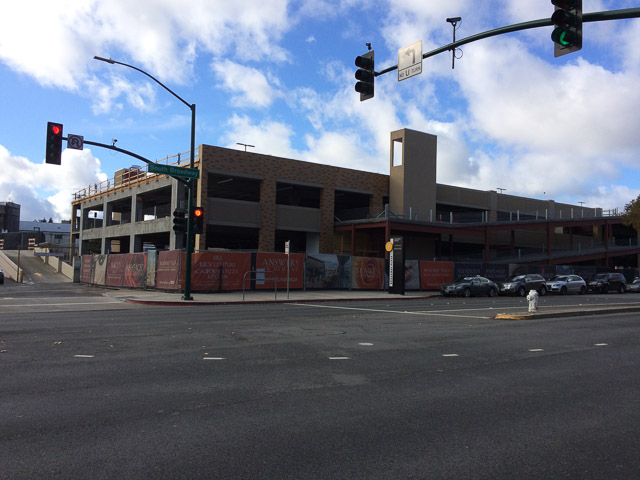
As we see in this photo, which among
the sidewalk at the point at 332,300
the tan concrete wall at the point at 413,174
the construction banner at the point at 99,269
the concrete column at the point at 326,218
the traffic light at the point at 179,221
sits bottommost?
the sidewalk at the point at 332,300

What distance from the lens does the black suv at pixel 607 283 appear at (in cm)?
3981

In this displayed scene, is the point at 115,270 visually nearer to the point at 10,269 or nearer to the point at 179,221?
the point at 179,221

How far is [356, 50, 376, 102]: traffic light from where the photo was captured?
11422 millimetres

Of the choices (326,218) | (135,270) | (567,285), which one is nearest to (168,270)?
(135,270)

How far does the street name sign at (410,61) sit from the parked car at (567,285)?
2965 centimetres

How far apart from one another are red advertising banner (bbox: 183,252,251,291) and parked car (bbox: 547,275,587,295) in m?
22.2

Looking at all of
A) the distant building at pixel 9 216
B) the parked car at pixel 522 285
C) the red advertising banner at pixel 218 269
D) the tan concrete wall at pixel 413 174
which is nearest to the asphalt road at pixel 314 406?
the red advertising banner at pixel 218 269

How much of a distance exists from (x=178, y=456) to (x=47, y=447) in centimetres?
120

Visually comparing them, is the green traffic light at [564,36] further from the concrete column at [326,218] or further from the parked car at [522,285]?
the concrete column at [326,218]

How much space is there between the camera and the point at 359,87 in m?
11.4

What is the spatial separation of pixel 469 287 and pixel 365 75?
75.8 ft

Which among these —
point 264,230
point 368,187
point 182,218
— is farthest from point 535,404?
point 368,187

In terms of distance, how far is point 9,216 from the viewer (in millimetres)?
106812

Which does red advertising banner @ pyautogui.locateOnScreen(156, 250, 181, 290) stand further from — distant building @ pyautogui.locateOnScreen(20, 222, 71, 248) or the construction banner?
distant building @ pyautogui.locateOnScreen(20, 222, 71, 248)
